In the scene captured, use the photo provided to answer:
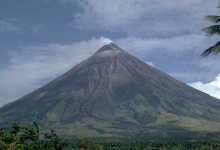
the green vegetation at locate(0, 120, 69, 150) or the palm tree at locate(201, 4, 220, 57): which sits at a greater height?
the palm tree at locate(201, 4, 220, 57)

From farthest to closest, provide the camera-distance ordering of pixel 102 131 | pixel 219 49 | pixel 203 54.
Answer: pixel 102 131
pixel 203 54
pixel 219 49

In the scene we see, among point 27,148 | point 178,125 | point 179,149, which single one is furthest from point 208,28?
point 178,125

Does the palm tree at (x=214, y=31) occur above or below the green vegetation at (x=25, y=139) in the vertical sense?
above

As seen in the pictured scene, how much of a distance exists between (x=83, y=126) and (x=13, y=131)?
172 meters

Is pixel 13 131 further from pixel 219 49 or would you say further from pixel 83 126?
pixel 83 126

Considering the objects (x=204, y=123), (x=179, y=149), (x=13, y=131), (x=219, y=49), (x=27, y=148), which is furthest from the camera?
(x=204, y=123)

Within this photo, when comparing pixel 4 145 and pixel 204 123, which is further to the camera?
pixel 204 123

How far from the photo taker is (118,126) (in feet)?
641

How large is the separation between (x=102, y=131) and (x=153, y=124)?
140 ft

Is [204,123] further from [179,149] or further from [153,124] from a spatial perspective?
[179,149]

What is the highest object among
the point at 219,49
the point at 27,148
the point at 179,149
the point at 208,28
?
the point at 208,28

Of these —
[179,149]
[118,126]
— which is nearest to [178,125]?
[118,126]

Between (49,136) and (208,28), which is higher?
(208,28)

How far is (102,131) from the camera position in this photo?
17525 cm
